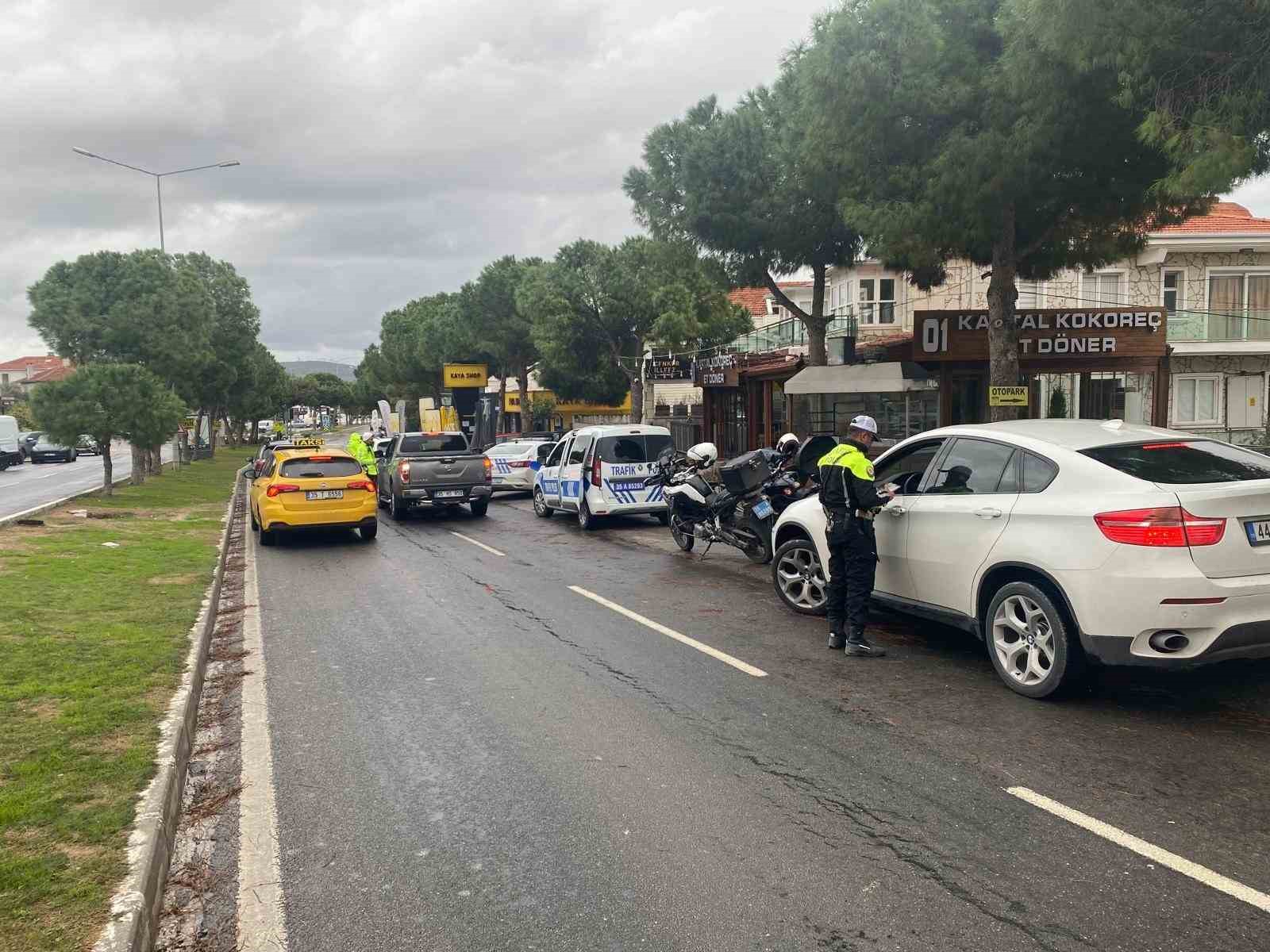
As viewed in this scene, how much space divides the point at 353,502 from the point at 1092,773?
41.6ft

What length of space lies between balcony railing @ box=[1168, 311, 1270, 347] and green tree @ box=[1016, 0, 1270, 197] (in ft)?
60.5

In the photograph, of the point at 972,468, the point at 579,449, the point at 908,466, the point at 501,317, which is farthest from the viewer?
the point at 501,317

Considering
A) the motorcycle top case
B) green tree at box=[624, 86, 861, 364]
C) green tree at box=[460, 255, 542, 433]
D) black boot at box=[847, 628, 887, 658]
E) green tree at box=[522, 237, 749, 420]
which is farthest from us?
green tree at box=[460, 255, 542, 433]

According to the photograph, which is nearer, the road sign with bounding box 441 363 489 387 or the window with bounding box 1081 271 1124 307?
the window with bounding box 1081 271 1124 307

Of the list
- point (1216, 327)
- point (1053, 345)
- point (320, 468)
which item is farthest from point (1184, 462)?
point (1216, 327)

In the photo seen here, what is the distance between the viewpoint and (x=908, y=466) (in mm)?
7598

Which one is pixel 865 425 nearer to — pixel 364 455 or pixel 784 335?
pixel 364 455

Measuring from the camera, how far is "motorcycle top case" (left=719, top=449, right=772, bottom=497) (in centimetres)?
1219

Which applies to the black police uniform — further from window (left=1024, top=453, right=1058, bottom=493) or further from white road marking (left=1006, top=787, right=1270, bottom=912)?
white road marking (left=1006, top=787, right=1270, bottom=912)

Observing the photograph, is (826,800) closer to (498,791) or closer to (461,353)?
(498,791)

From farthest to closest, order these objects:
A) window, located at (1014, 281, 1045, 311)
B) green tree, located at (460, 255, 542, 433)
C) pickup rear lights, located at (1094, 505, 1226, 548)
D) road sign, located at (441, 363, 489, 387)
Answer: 1. road sign, located at (441, 363, 489, 387)
2. green tree, located at (460, 255, 542, 433)
3. window, located at (1014, 281, 1045, 311)
4. pickup rear lights, located at (1094, 505, 1226, 548)

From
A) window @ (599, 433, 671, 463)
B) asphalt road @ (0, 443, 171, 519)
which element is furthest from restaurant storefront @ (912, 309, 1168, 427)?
asphalt road @ (0, 443, 171, 519)

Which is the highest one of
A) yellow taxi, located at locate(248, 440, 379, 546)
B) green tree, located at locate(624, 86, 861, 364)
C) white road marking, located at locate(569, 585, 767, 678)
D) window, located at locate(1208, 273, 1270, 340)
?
green tree, located at locate(624, 86, 861, 364)

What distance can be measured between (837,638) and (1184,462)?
275cm
